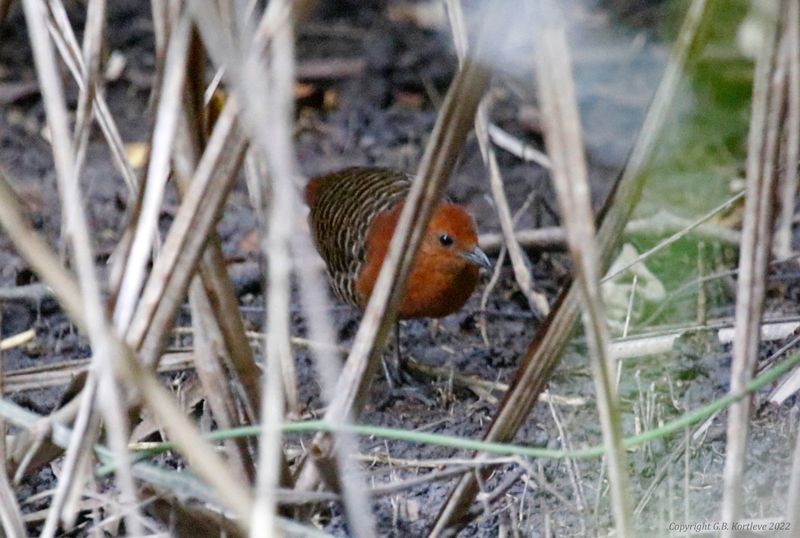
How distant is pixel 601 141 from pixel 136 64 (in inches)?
99.3

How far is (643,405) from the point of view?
3207 mm

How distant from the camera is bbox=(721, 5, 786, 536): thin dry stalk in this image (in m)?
2.01

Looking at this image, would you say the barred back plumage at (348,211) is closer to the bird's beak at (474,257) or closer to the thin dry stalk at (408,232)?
the bird's beak at (474,257)

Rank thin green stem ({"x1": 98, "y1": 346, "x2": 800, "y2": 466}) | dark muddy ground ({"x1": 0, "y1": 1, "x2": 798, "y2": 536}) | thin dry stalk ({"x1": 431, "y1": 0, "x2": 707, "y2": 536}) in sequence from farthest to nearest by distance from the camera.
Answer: dark muddy ground ({"x1": 0, "y1": 1, "x2": 798, "y2": 536}) < thin green stem ({"x1": 98, "y1": 346, "x2": 800, "y2": 466}) < thin dry stalk ({"x1": 431, "y1": 0, "x2": 707, "y2": 536})

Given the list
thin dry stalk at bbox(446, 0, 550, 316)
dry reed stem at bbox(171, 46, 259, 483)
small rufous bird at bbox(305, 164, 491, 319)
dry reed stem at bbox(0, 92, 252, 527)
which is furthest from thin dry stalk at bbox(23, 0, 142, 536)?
small rufous bird at bbox(305, 164, 491, 319)

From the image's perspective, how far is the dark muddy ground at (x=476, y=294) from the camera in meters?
3.08

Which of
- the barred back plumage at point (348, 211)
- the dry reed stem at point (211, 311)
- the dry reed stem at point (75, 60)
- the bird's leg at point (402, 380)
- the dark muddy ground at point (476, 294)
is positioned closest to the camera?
the dry reed stem at point (211, 311)

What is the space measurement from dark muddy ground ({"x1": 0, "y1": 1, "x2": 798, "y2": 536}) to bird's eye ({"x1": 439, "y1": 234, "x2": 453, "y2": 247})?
415mm

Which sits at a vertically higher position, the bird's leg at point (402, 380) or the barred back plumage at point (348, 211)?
the barred back plumage at point (348, 211)

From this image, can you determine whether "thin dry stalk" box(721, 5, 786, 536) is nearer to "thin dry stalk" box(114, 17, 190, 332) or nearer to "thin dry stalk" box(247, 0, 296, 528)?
"thin dry stalk" box(247, 0, 296, 528)

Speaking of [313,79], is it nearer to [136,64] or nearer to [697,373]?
[136,64]

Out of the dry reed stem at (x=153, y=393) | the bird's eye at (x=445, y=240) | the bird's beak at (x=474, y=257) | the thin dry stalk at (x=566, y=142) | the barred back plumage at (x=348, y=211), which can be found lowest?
the dry reed stem at (x=153, y=393)

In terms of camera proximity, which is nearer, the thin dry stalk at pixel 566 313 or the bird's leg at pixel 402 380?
the thin dry stalk at pixel 566 313

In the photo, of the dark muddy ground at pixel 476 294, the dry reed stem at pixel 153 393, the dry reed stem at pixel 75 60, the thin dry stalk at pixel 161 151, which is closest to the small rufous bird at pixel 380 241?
the dark muddy ground at pixel 476 294
